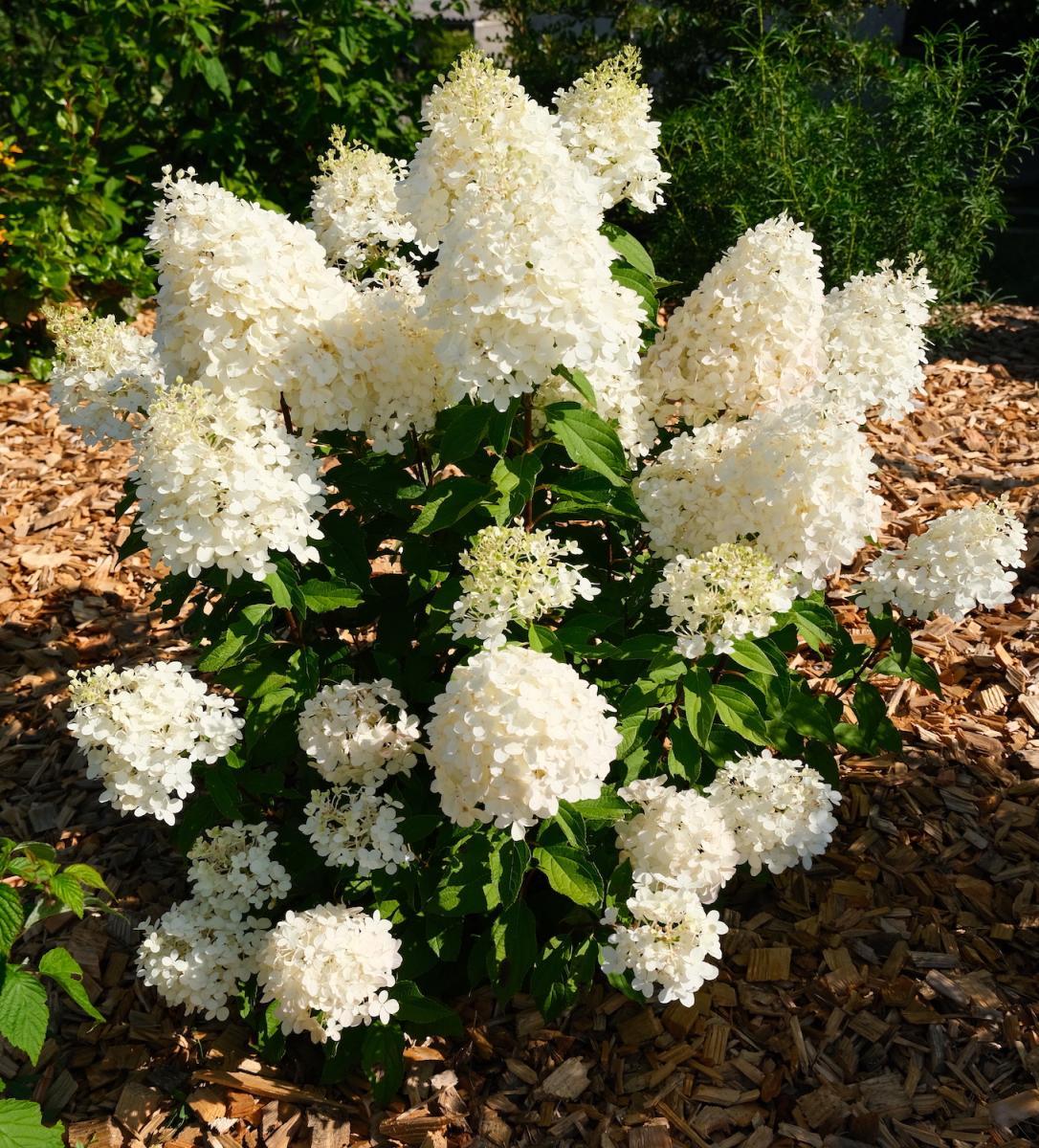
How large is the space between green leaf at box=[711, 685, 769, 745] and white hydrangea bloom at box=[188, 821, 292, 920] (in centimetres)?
109

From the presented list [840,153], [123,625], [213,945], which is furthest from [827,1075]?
[840,153]

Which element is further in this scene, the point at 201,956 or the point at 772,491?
the point at 201,956

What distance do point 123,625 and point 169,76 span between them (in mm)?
4525

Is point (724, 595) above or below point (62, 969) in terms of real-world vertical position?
above

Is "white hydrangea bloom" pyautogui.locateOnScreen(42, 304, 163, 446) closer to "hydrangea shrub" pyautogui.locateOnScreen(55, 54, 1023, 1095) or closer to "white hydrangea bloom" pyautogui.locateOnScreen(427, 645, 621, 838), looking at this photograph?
"hydrangea shrub" pyautogui.locateOnScreen(55, 54, 1023, 1095)

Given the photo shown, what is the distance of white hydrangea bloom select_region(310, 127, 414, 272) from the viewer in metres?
2.69

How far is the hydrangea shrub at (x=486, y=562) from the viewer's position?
6.76 feet

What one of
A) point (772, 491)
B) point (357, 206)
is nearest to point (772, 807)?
point (772, 491)

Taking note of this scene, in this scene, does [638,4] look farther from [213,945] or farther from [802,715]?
[213,945]

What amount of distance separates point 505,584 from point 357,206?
1.19m

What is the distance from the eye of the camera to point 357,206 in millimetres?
2713

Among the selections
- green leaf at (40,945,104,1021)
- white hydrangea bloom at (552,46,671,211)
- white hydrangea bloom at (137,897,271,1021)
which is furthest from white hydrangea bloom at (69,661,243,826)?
white hydrangea bloom at (552,46,671,211)

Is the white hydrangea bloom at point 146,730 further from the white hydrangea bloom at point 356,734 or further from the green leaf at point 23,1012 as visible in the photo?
the green leaf at point 23,1012

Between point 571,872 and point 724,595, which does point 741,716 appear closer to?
point 724,595
